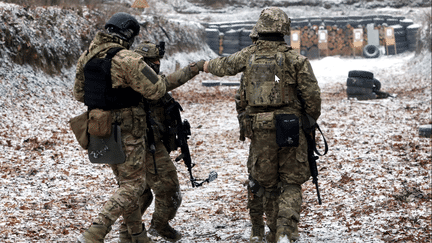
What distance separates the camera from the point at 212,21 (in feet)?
98.1

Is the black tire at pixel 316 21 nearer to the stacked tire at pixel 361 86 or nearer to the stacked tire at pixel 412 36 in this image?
the stacked tire at pixel 412 36

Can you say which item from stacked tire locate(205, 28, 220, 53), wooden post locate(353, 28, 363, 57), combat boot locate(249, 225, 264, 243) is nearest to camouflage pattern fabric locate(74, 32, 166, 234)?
combat boot locate(249, 225, 264, 243)

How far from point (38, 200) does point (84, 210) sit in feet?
2.27

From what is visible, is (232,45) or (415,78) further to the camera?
(232,45)

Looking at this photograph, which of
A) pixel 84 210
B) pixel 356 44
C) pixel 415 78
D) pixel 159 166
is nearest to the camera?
pixel 159 166

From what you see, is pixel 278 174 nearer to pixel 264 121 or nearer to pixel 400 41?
pixel 264 121

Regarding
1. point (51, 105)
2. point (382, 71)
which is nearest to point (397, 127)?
point (51, 105)

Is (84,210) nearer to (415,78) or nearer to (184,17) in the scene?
(415,78)

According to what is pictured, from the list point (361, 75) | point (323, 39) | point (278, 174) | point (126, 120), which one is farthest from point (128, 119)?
point (323, 39)

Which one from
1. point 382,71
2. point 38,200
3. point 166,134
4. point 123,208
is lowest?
point 382,71

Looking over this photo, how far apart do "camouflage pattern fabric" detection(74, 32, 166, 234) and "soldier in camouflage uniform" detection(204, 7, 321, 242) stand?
2.55 ft

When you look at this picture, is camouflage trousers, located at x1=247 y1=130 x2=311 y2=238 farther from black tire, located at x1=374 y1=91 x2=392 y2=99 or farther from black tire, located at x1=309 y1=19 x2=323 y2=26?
black tire, located at x1=309 y1=19 x2=323 y2=26

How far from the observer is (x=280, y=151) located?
4012 millimetres

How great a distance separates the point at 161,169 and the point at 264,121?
1255 millimetres
